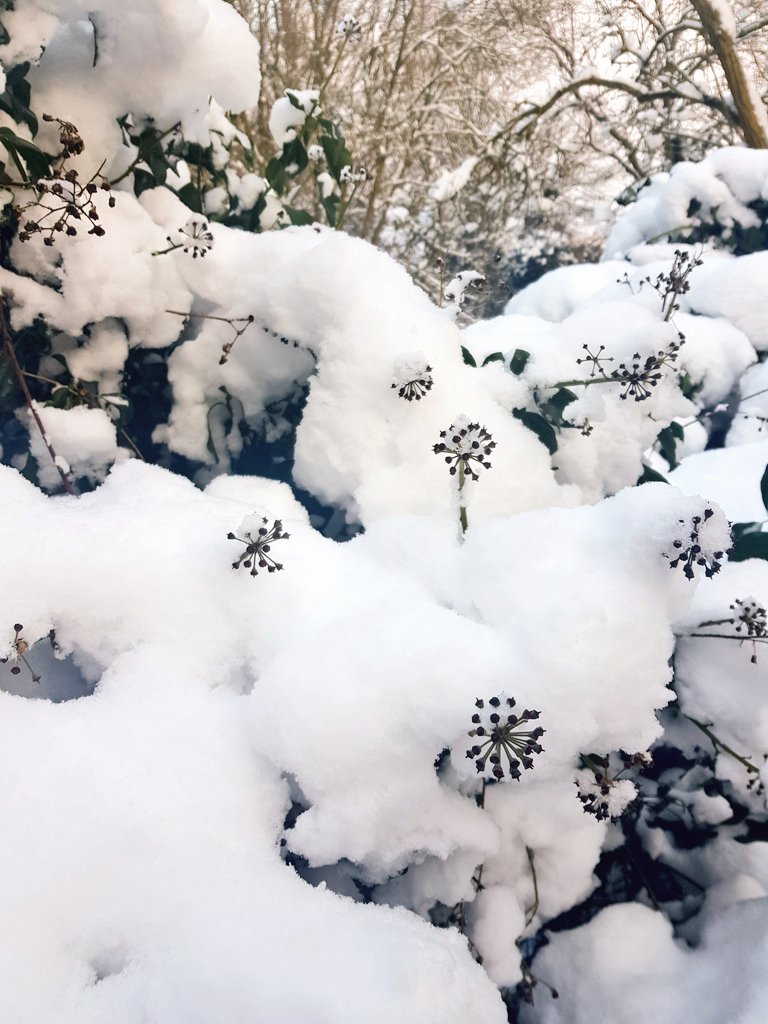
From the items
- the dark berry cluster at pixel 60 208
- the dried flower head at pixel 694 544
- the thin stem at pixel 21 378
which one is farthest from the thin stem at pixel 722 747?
the dark berry cluster at pixel 60 208

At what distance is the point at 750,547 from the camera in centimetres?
98

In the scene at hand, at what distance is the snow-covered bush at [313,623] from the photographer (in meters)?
0.59

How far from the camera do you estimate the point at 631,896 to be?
3.05 ft

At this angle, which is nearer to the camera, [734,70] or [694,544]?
[694,544]

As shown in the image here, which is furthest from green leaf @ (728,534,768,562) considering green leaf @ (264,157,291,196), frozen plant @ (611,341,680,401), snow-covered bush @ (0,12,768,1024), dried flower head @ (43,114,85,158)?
green leaf @ (264,157,291,196)

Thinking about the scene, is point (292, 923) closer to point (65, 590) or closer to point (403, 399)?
point (65, 590)

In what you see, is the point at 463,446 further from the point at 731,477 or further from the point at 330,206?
the point at 731,477

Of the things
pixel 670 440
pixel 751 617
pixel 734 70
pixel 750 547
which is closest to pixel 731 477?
pixel 670 440

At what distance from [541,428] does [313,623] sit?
1.74 feet

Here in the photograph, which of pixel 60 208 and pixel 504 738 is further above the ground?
pixel 60 208

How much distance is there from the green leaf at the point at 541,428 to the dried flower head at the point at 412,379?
197 millimetres

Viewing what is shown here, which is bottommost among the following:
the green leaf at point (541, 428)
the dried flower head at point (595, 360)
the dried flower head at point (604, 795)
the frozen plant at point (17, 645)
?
the dried flower head at point (604, 795)

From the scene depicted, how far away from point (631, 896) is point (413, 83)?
7387 mm

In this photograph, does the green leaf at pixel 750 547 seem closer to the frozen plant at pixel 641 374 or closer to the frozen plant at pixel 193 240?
the frozen plant at pixel 641 374
